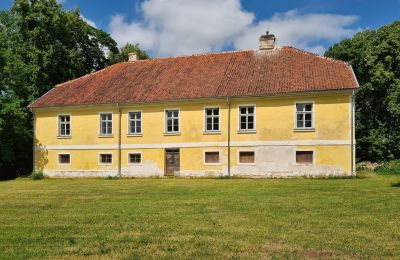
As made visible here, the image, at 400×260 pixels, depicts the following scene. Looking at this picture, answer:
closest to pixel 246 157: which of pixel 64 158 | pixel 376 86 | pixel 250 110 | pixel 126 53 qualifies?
pixel 250 110

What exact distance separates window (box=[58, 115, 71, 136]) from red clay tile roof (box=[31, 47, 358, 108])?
1.05 m

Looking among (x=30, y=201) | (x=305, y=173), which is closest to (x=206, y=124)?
(x=305, y=173)

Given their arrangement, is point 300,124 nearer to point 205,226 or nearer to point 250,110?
point 250,110

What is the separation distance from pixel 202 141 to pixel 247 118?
3001mm

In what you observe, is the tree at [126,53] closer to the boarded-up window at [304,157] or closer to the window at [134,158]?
the window at [134,158]

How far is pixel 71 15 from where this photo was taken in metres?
38.3

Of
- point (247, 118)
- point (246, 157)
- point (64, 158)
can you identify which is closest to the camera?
point (246, 157)

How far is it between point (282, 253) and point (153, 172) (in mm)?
21052

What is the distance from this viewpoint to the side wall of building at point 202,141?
953 inches

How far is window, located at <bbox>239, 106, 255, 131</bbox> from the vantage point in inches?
1019

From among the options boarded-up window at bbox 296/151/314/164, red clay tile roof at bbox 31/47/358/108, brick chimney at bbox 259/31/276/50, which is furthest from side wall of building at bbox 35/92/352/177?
brick chimney at bbox 259/31/276/50

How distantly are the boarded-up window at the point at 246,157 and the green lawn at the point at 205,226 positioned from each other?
10568 mm

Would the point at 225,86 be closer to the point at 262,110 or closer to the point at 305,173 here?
the point at 262,110

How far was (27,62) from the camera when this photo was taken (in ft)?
115
